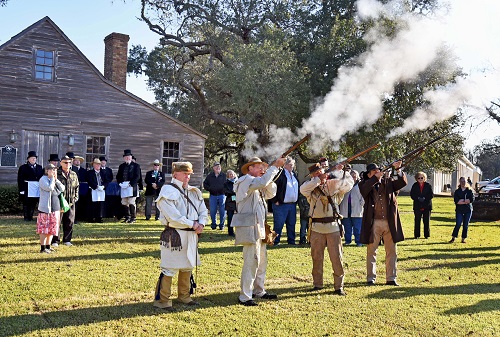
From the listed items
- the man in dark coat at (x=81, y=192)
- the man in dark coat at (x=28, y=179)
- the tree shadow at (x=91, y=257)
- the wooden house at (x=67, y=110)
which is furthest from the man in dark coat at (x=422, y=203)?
the man in dark coat at (x=28, y=179)

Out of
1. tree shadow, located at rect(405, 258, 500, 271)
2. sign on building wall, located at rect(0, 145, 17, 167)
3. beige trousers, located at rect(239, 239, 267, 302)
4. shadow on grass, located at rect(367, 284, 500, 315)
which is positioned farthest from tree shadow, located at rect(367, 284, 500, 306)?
sign on building wall, located at rect(0, 145, 17, 167)

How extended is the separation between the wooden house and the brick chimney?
4 centimetres

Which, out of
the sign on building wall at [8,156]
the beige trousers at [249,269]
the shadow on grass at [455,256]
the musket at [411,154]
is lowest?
the shadow on grass at [455,256]

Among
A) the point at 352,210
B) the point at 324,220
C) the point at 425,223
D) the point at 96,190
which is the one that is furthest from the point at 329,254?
the point at 96,190

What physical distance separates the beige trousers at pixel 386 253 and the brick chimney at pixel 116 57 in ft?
55.3

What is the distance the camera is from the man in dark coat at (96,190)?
15938 millimetres

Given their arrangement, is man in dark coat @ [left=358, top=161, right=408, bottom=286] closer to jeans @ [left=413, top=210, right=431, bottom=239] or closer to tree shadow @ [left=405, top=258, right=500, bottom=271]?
tree shadow @ [left=405, top=258, right=500, bottom=271]

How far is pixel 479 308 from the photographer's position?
301 inches

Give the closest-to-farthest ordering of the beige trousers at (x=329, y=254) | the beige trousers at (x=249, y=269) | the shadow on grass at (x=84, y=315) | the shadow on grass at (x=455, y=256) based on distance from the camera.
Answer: the shadow on grass at (x=84, y=315), the beige trousers at (x=249, y=269), the beige trousers at (x=329, y=254), the shadow on grass at (x=455, y=256)

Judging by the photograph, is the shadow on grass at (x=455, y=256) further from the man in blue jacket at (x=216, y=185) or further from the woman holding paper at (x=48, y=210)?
the woman holding paper at (x=48, y=210)

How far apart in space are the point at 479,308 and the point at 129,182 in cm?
1172

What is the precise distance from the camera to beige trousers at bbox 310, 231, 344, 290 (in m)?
8.09

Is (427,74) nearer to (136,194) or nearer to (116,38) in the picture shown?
(136,194)

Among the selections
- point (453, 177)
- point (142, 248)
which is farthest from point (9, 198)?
point (453, 177)
